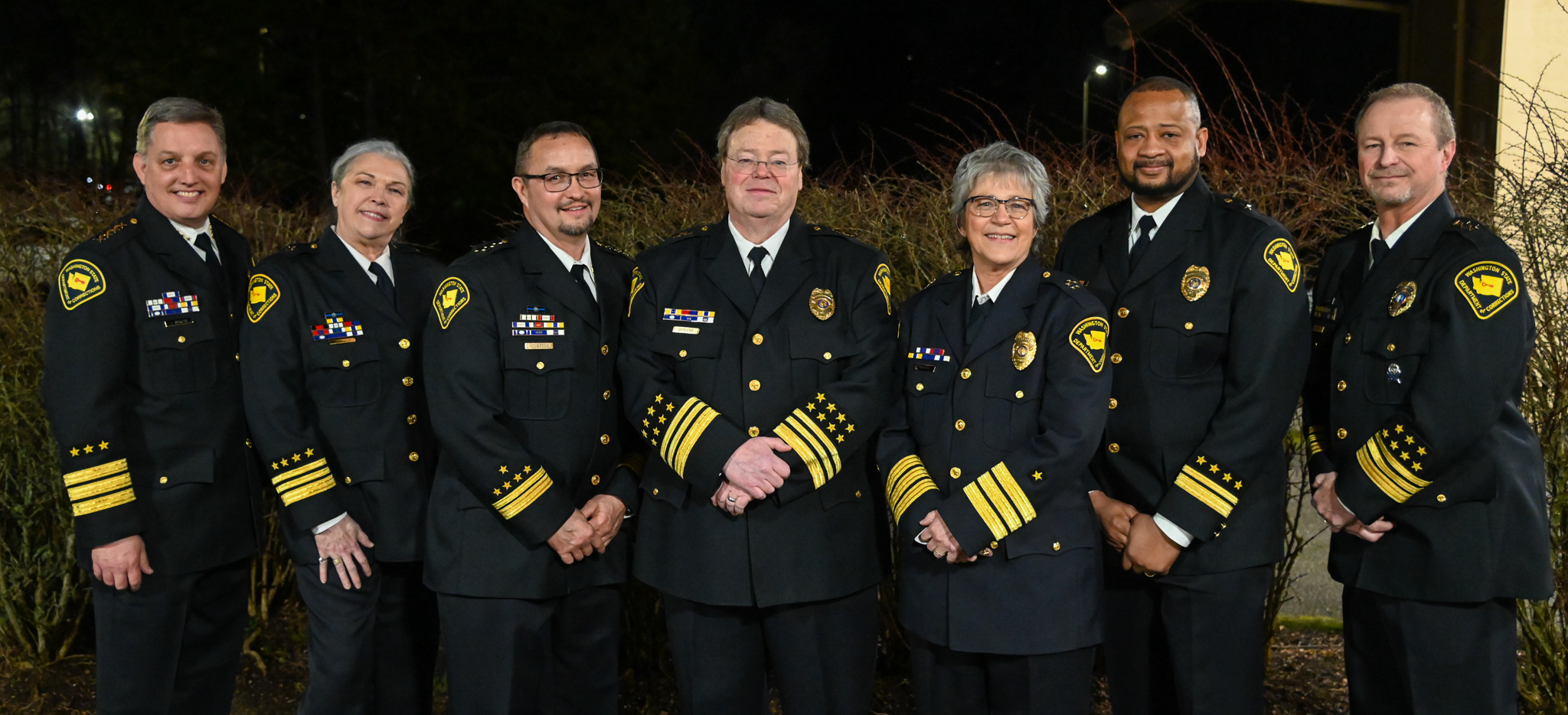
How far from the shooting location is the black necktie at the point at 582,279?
3299mm

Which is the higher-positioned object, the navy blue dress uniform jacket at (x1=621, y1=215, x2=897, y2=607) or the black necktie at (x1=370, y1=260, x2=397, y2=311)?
the black necktie at (x1=370, y1=260, x2=397, y2=311)

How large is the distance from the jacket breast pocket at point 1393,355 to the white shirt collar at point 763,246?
153cm

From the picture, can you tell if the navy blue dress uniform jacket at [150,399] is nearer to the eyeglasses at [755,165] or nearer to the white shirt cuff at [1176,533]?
the eyeglasses at [755,165]

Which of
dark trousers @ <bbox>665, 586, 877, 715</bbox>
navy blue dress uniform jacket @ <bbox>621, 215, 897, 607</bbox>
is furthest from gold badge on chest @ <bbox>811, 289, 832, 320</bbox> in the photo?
dark trousers @ <bbox>665, 586, 877, 715</bbox>

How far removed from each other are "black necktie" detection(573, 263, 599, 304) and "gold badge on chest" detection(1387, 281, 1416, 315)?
6.93 ft

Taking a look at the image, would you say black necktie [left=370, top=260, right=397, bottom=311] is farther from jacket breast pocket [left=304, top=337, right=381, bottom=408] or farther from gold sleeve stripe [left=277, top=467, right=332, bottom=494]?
gold sleeve stripe [left=277, top=467, right=332, bottom=494]

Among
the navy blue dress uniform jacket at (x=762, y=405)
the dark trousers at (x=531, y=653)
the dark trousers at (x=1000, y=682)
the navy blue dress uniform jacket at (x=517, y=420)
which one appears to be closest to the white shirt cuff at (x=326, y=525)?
the navy blue dress uniform jacket at (x=517, y=420)

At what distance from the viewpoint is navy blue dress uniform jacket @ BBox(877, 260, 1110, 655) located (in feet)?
9.19

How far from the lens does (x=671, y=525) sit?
311 centimetres

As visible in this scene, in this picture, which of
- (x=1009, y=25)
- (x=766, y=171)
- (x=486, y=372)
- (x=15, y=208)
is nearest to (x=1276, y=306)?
(x=766, y=171)

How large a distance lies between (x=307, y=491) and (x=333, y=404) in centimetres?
26

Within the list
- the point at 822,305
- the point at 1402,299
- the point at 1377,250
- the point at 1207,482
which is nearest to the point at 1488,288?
the point at 1402,299

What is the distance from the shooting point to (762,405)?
3.03 meters

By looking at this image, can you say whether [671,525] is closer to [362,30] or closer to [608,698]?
[608,698]
